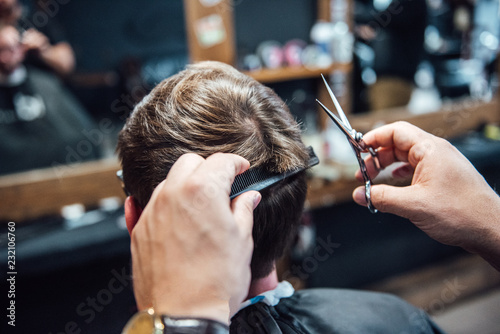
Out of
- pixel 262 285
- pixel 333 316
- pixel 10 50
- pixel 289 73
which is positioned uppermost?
pixel 10 50

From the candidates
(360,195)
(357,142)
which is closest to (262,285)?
(360,195)

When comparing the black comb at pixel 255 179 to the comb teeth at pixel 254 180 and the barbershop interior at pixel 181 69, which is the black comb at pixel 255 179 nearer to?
the comb teeth at pixel 254 180

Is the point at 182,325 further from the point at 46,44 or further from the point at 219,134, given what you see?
the point at 46,44

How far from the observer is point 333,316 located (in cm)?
128

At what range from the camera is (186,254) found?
2.02ft

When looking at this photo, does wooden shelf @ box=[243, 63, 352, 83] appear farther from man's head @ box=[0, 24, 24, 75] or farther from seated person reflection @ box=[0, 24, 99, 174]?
man's head @ box=[0, 24, 24, 75]

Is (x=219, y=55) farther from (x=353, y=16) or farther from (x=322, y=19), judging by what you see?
(x=353, y=16)

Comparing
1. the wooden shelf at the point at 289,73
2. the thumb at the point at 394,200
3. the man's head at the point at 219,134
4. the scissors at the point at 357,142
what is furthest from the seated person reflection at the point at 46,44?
the thumb at the point at 394,200

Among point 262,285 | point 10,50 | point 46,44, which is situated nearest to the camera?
point 262,285

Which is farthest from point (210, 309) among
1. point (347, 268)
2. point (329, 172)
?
point (347, 268)

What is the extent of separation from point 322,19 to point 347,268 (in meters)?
2.09

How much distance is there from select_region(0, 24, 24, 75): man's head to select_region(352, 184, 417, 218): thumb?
7.53 feet

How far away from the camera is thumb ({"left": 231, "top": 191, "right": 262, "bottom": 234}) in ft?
2.27

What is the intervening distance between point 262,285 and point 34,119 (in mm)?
2002
